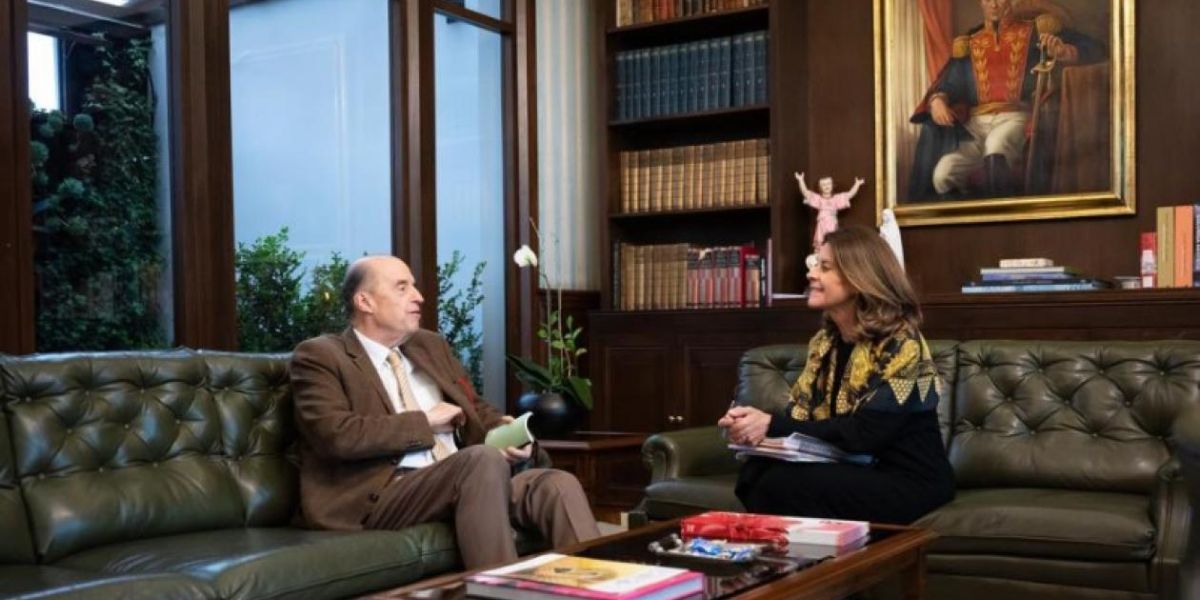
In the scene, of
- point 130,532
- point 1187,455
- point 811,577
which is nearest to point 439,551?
point 130,532

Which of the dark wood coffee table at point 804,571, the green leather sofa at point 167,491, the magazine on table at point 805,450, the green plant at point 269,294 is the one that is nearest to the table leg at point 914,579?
the dark wood coffee table at point 804,571

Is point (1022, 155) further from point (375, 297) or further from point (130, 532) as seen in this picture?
point (130, 532)

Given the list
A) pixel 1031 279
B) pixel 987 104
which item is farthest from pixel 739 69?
pixel 1031 279

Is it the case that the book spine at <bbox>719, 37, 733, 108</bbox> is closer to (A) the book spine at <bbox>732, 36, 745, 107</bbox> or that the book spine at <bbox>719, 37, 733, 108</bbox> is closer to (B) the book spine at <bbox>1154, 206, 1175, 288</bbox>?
(A) the book spine at <bbox>732, 36, 745, 107</bbox>

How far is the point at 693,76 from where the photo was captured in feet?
18.0

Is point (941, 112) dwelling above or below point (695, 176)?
above

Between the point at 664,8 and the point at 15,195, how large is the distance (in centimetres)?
296

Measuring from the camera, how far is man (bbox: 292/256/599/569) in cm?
305

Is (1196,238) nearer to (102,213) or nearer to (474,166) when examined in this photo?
(474,166)

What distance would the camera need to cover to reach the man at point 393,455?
305cm

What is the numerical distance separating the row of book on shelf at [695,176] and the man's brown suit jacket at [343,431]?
2.43m

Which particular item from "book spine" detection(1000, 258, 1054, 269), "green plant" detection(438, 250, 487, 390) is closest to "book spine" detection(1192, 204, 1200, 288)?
"book spine" detection(1000, 258, 1054, 269)

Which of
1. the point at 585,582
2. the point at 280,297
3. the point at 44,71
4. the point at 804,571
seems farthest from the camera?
the point at 280,297

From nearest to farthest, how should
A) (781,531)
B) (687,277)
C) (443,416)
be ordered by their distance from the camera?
(781,531) → (443,416) → (687,277)
